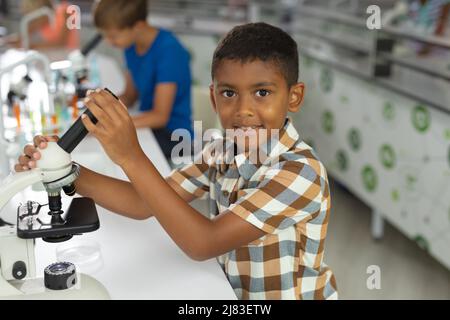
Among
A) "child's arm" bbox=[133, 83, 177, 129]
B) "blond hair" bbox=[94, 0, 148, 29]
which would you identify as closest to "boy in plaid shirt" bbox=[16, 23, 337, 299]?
"child's arm" bbox=[133, 83, 177, 129]

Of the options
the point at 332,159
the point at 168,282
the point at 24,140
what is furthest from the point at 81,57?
the point at 332,159

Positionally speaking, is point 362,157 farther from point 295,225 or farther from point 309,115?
point 295,225

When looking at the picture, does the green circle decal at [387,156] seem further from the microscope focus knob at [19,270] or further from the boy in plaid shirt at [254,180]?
the microscope focus knob at [19,270]

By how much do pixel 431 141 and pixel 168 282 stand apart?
1.39 metres

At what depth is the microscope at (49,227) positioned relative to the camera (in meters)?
0.85

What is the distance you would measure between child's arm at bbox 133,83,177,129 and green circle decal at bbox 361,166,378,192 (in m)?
0.96

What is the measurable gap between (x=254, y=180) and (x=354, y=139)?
1641 mm

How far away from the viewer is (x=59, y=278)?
915 mm

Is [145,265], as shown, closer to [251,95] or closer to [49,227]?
[49,227]

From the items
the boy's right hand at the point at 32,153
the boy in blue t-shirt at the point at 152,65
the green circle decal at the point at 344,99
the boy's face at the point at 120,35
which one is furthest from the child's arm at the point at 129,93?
the boy's right hand at the point at 32,153

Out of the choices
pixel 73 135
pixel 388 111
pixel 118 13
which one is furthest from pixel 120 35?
pixel 73 135

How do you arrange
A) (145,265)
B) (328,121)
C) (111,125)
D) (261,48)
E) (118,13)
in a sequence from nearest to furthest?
(111,125) < (261,48) < (145,265) < (118,13) < (328,121)

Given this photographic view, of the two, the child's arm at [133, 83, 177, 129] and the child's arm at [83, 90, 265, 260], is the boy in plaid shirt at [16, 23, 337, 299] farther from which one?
the child's arm at [133, 83, 177, 129]
